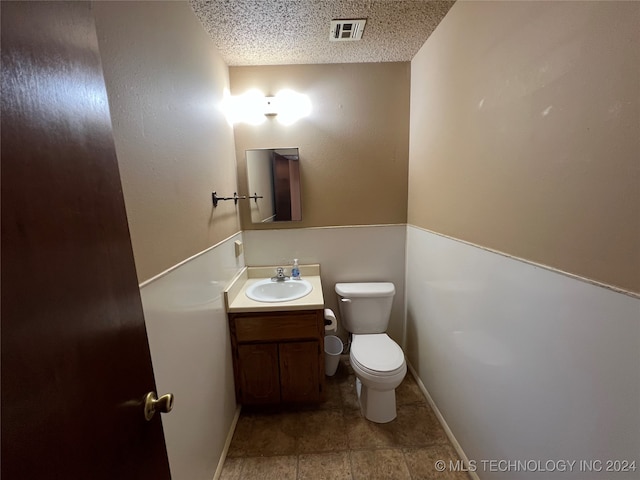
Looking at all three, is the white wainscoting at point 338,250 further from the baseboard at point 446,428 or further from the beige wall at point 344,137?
the baseboard at point 446,428

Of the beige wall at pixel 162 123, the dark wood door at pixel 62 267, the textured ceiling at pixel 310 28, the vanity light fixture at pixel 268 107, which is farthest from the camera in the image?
the vanity light fixture at pixel 268 107

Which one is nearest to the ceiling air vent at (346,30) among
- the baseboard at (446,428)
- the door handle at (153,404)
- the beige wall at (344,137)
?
the beige wall at (344,137)

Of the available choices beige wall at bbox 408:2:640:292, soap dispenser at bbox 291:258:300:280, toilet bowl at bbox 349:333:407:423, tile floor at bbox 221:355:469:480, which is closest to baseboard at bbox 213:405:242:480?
tile floor at bbox 221:355:469:480

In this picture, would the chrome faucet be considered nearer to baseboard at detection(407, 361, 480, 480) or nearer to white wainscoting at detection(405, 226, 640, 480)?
white wainscoting at detection(405, 226, 640, 480)

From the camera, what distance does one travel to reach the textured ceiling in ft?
4.20

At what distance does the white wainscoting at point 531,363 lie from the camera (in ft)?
2.16

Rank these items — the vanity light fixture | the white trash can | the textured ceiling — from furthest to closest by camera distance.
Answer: the white trash can → the vanity light fixture → the textured ceiling

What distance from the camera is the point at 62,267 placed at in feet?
1.36

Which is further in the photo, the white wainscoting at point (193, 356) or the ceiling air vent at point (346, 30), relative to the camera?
the ceiling air vent at point (346, 30)

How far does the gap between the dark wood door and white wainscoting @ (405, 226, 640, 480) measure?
3.77ft

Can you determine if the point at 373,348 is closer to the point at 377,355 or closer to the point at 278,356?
the point at 377,355

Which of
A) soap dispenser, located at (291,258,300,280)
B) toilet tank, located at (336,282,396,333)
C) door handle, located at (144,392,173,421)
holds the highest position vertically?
door handle, located at (144,392,173,421)

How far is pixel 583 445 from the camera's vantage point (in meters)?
0.74

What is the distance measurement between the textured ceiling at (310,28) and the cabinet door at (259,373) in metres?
1.83
